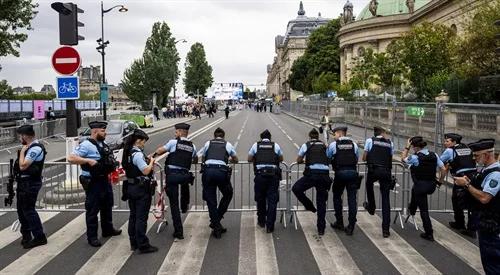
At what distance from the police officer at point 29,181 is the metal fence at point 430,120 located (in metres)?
9.49

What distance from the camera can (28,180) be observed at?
7.43 meters

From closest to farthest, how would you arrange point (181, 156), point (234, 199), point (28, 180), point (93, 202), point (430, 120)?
point (28, 180) → point (93, 202) → point (181, 156) → point (234, 199) → point (430, 120)

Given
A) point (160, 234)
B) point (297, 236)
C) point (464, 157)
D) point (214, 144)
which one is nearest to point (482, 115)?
point (464, 157)

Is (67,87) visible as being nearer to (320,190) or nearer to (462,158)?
(320,190)

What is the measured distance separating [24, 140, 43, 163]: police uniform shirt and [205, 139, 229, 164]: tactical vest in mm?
2475

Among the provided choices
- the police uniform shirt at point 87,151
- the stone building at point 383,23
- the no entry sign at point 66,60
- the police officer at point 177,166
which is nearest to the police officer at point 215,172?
the police officer at point 177,166

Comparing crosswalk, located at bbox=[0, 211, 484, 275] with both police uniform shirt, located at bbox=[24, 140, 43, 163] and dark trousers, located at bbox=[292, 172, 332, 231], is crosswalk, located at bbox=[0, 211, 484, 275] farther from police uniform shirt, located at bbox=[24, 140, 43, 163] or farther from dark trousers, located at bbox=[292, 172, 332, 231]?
police uniform shirt, located at bbox=[24, 140, 43, 163]

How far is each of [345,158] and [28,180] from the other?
486 centimetres

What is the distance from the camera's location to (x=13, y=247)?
7.54 m

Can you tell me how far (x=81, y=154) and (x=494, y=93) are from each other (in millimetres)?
22025

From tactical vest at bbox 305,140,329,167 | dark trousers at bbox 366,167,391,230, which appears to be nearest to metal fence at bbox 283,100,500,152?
dark trousers at bbox 366,167,391,230

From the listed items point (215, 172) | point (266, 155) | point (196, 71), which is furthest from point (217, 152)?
point (196, 71)

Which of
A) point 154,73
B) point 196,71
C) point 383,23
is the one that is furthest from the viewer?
point 196,71

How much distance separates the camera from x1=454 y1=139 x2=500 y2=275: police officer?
5.39m
